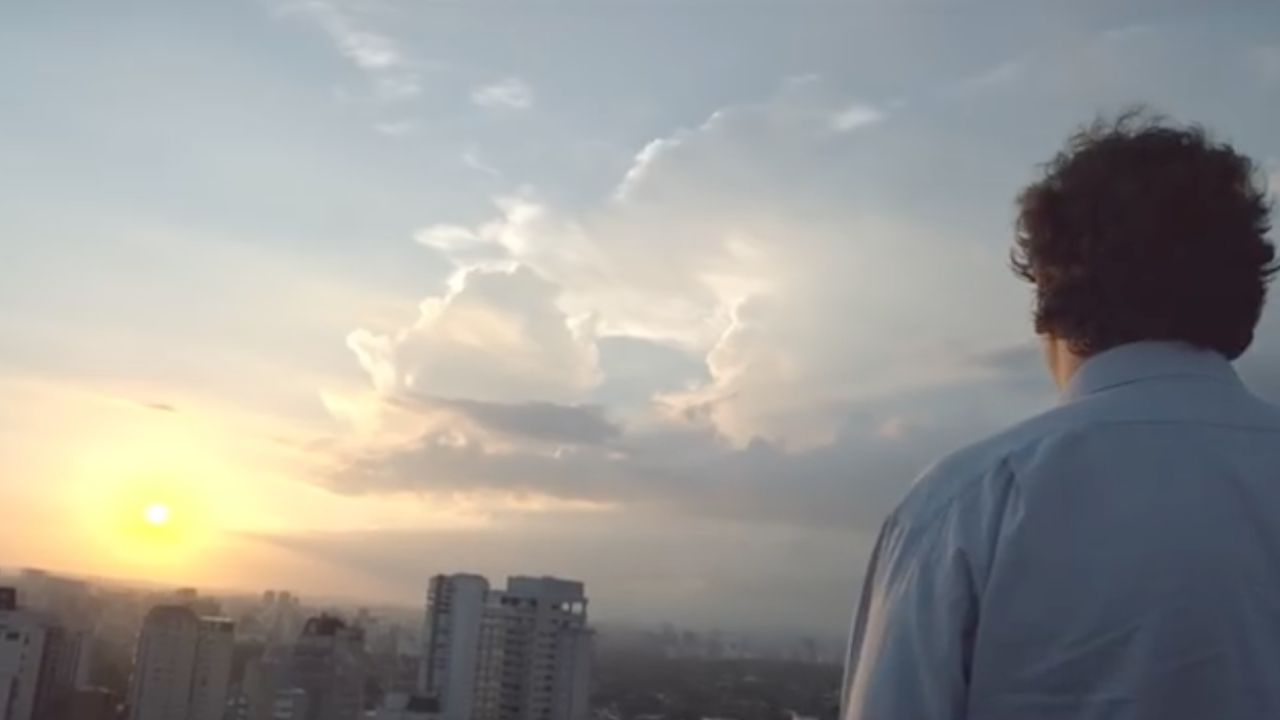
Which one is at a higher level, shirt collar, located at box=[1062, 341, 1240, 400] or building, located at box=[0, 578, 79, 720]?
shirt collar, located at box=[1062, 341, 1240, 400]

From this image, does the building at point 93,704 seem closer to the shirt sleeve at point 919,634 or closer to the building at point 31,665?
the building at point 31,665

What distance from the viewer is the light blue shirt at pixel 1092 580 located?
72 centimetres

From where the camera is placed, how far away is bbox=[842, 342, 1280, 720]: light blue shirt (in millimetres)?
720

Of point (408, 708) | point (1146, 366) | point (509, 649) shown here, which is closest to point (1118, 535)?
point (1146, 366)

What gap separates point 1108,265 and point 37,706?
22.5ft

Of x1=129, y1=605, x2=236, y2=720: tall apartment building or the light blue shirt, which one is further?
x1=129, y1=605, x2=236, y2=720: tall apartment building

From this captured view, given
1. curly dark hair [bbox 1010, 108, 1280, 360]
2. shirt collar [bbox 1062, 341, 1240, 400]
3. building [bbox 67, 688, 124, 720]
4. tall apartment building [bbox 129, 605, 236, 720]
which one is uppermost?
curly dark hair [bbox 1010, 108, 1280, 360]

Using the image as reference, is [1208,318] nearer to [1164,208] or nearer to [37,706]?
[1164,208]

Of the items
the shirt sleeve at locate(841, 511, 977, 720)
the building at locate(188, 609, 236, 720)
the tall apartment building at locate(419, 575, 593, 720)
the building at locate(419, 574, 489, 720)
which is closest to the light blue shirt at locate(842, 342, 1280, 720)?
the shirt sleeve at locate(841, 511, 977, 720)

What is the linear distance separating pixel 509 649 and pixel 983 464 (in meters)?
8.53

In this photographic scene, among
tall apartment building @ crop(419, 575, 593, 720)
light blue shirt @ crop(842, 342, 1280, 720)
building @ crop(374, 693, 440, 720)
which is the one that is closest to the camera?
light blue shirt @ crop(842, 342, 1280, 720)

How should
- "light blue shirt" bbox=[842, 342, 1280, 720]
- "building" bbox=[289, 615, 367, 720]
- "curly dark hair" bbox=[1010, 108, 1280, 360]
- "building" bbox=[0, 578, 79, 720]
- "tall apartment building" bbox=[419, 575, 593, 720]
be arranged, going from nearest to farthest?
"light blue shirt" bbox=[842, 342, 1280, 720] < "curly dark hair" bbox=[1010, 108, 1280, 360] < "building" bbox=[0, 578, 79, 720] < "building" bbox=[289, 615, 367, 720] < "tall apartment building" bbox=[419, 575, 593, 720]

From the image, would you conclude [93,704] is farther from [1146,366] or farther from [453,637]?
[1146,366]

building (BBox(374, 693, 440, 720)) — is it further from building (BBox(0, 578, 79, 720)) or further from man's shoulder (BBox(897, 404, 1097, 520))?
man's shoulder (BBox(897, 404, 1097, 520))
